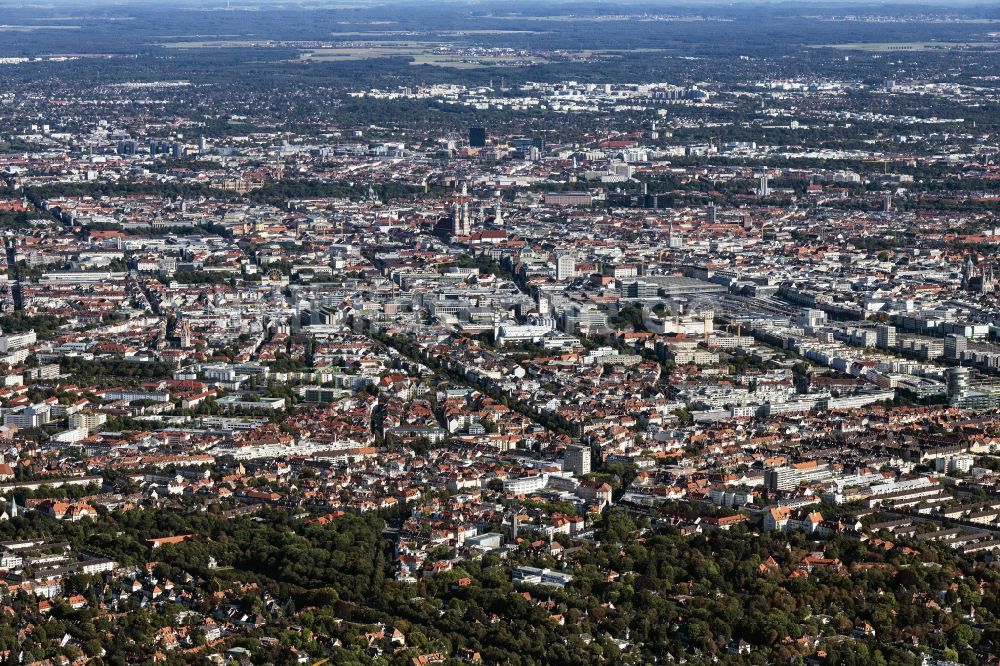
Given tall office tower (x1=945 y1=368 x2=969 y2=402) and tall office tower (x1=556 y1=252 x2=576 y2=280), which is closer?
tall office tower (x1=945 y1=368 x2=969 y2=402)

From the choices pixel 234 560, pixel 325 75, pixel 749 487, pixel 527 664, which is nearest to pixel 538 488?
pixel 749 487

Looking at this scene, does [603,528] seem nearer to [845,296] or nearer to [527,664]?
[527,664]

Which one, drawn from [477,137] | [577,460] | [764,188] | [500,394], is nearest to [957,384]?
[500,394]

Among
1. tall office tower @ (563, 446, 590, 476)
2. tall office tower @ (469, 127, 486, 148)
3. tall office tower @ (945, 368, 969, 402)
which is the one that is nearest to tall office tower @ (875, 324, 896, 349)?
tall office tower @ (945, 368, 969, 402)

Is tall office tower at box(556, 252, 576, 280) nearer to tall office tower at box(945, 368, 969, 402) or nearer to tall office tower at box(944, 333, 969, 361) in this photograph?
tall office tower at box(944, 333, 969, 361)

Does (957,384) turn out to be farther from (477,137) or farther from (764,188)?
(477,137)

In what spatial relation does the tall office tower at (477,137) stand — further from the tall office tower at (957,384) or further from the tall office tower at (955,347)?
the tall office tower at (957,384)

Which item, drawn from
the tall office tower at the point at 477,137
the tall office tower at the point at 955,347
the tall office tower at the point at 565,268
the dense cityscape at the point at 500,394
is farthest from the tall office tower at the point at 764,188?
the tall office tower at the point at 955,347
